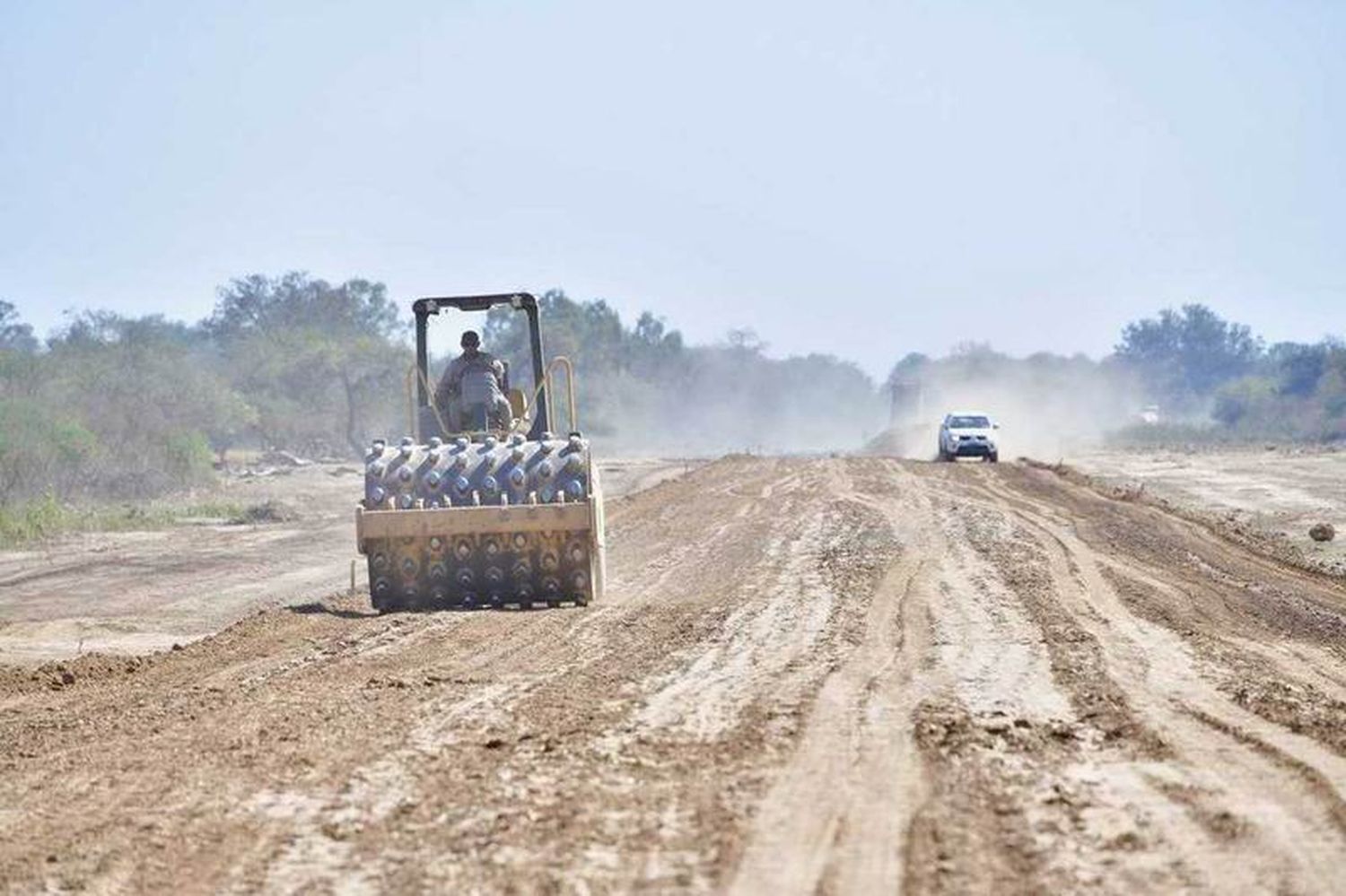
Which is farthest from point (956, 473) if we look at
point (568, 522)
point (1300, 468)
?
point (568, 522)

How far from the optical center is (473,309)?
791 inches

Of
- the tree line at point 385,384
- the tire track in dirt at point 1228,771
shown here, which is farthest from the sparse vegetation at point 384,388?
the tire track in dirt at point 1228,771

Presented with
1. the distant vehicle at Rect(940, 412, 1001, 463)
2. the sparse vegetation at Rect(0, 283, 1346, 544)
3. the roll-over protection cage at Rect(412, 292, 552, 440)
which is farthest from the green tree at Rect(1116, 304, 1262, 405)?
the roll-over protection cage at Rect(412, 292, 552, 440)

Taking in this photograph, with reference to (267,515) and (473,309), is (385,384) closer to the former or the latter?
(267,515)

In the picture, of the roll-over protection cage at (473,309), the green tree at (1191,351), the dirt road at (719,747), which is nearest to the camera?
the dirt road at (719,747)

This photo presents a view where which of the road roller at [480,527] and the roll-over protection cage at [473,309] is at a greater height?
the roll-over protection cage at [473,309]

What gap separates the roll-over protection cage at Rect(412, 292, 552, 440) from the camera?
19.6 m

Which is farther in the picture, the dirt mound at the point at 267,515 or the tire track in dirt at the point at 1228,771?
the dirt mound at the point at 267,515

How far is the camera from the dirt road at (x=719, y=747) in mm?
7527

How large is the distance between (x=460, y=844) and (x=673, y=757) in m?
1.95

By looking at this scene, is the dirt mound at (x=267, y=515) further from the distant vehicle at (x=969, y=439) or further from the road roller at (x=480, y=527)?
the distant vehicle at (x=969, y=439)

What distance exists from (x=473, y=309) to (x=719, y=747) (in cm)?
1090

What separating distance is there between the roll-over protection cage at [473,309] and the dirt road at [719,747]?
227 centimetres

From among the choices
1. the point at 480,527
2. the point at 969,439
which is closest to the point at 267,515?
the point at 480,527
